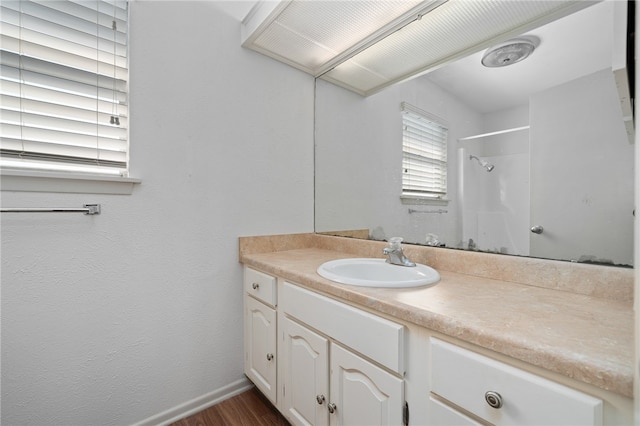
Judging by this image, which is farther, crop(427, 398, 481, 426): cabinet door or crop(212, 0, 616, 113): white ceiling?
crop(212, 0, 616, 113): white ceiling

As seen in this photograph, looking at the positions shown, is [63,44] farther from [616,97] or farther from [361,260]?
[616,97]

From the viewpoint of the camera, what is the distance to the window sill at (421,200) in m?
1.28

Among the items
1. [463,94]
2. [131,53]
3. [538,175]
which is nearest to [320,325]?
[538,175]

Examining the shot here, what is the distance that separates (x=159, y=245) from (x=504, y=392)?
136cm

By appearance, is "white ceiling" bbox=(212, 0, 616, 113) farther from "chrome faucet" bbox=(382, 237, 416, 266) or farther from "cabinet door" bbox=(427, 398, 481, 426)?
"cabinet door" bbox=(427, 398, 481, 426)

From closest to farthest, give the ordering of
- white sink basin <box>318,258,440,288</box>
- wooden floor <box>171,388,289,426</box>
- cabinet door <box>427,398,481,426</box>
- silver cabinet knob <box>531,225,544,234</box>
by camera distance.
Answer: cabinet door <box>427,398,481,426</box>
silver cabinet knob <box>531,225,544,234</box>
white sink basin <box>318,258,440,288</box>
wooden floor <box>171,388,289,426</box>

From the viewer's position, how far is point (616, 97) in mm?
807

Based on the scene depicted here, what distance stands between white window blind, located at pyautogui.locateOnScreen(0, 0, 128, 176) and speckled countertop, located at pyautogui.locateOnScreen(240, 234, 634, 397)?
90 centimetres

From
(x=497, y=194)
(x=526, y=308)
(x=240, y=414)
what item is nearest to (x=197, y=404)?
(x=240, y=414)

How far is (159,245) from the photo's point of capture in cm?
127

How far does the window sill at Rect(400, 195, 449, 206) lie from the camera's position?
1.28 metres

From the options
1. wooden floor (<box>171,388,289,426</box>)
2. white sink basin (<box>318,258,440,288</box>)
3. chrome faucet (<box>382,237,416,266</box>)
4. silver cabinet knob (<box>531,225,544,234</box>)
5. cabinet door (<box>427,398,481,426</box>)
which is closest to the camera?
cabinet door (<box>427,398,481,426</box>)

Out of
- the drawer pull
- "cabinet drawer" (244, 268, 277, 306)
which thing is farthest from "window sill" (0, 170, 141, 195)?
the drawer pull

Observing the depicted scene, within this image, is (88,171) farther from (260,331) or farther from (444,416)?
(444,416)
